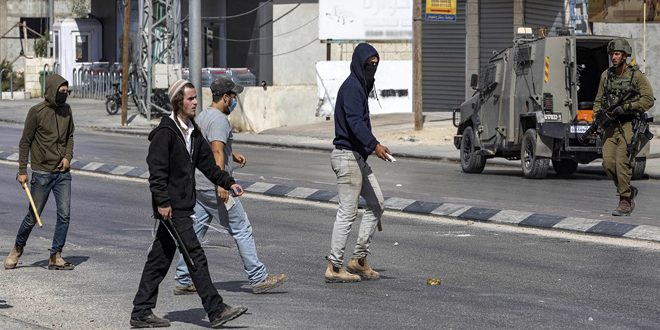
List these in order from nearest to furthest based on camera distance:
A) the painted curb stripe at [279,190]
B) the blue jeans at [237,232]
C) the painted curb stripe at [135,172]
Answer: the blue jeans at [237,232] < the painted curb stripe at [279,190] < the painted curb stripe at [135,172]

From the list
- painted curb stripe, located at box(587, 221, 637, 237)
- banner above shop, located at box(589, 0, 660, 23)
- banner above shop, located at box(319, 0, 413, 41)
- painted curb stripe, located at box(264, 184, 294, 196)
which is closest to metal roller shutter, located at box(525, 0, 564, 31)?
banner above shop, located at box(319, 0, 413, 41)

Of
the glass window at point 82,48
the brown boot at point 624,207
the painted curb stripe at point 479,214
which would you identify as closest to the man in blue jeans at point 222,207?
the painted curb stripe at point 479,214

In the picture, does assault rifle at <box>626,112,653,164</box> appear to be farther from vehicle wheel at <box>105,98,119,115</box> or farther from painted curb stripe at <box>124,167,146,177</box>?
vehicle wheel at <box>105,98,119,115</box>

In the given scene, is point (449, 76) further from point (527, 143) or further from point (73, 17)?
point (73, 17)

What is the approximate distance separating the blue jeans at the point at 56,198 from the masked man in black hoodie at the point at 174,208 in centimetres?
305

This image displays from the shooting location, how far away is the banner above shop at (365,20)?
137ft

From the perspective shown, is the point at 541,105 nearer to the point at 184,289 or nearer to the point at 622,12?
the point at 622,12

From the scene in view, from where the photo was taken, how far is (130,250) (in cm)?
1361

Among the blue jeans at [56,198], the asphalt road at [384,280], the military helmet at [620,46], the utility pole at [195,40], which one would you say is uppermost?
the utility pole at [195,40]

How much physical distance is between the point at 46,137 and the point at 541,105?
37.3 feet

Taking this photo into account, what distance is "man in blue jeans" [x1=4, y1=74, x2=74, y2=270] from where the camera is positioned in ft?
40.4

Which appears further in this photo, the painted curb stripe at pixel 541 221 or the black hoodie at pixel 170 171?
the painted curb stripe at pixel 541 221

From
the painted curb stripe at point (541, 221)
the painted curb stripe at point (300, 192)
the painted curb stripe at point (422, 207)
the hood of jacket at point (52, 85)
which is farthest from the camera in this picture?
the painted curb stripe at point (300, 192)

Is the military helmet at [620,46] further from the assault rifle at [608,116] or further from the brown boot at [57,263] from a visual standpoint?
the brown boot at [57,263]
